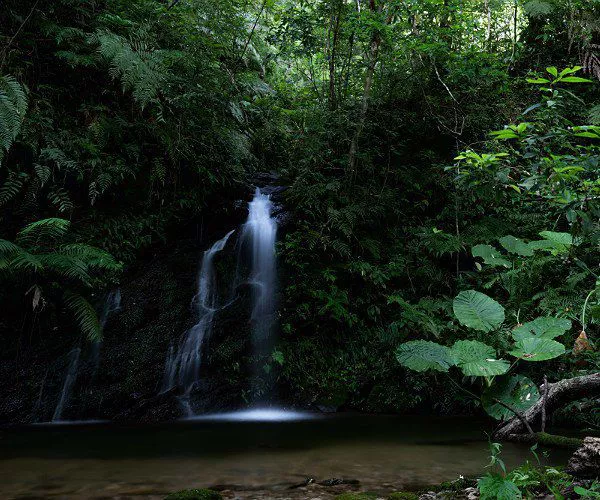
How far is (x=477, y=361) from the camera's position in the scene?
3.91m

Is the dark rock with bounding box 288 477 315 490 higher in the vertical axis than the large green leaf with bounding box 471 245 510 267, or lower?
lower

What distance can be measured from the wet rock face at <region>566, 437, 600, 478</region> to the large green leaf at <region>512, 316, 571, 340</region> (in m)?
2.25

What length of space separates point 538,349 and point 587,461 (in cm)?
205

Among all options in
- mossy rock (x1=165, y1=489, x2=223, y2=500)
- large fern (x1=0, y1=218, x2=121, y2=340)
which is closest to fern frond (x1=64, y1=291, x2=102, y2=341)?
large fern (x1=0, y1=218, x2=121, y2=340)

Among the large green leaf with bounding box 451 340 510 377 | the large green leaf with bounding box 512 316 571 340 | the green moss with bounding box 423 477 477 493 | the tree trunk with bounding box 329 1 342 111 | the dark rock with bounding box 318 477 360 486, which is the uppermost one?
the tree trunk with bounding box 329 1 342 111

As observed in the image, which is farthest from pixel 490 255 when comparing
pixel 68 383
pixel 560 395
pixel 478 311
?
pixel 68 383

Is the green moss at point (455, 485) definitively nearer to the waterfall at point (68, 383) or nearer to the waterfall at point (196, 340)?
the waterfall at point (196, 340)

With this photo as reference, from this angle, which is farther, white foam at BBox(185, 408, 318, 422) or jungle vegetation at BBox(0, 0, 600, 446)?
white foam at BBox(185, 408, 318, 422)

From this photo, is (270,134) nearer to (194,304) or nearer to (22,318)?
(194,304)

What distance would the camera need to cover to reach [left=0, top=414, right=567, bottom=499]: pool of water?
106 inches

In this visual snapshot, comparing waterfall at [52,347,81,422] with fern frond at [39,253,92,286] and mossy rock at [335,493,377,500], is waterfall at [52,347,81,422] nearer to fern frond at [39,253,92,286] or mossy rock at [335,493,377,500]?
fern frond at [39,253,92,286]

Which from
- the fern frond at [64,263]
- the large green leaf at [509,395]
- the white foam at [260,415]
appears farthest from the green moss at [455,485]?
the fern frond at [64,263]

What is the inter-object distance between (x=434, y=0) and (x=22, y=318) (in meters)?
6.81

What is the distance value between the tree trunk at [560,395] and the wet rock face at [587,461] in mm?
865
